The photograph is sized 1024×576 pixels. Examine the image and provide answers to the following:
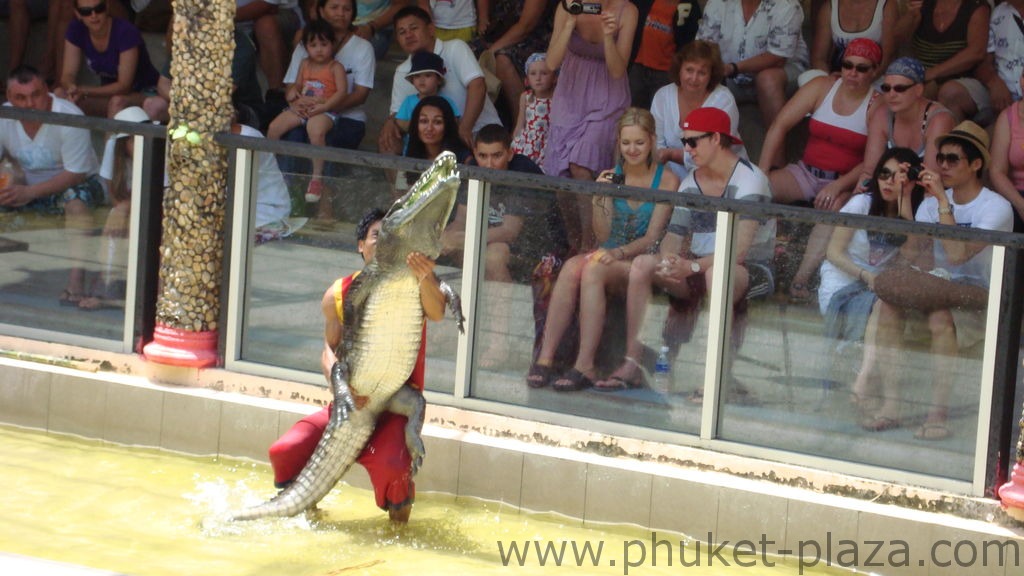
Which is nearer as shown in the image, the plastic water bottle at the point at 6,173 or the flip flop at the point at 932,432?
the flip flop at the point at 932,432

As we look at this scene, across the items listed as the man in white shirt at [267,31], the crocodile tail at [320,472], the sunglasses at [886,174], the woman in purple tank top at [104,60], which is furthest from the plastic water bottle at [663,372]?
the woman in purple tank top at [104,60]

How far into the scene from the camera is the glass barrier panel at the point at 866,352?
6383mm

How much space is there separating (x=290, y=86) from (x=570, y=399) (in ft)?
12.2

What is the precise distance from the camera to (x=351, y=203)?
7402mm

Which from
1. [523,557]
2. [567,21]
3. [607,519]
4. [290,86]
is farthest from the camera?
[290,86]

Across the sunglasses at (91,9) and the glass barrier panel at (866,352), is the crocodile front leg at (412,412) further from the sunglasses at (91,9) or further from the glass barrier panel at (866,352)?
the sunglasses at (91,9)

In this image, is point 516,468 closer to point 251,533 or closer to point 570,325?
point 570,325

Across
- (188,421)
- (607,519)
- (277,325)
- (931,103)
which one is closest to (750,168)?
(931,103)

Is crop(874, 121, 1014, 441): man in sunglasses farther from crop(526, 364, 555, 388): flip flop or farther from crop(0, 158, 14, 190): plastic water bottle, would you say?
crop(0, 158, 14, 190): plastic water bottle

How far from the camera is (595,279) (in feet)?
22.9

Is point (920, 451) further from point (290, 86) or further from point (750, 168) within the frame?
point (290, 86)

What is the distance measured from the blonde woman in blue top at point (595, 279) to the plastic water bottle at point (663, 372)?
0.98 ft

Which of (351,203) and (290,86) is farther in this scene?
(290,86)

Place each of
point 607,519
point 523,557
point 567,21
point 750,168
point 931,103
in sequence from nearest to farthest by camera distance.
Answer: point 523,557
point 607,519
point 750,168
point 931,103
point 567,21
